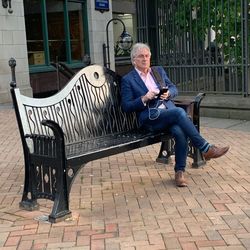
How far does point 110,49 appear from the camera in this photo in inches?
661

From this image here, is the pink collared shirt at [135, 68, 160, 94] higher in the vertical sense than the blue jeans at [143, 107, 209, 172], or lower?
higher

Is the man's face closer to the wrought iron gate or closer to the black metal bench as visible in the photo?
the black metal bench

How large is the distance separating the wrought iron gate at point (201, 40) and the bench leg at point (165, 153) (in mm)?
3662

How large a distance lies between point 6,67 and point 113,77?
288 inches

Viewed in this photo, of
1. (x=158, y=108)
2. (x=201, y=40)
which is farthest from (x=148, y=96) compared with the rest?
(x=201, y=40)

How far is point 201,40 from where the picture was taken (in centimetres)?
980

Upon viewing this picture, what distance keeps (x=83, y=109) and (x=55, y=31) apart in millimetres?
10422

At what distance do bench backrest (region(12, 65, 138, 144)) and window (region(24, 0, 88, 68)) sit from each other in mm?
8934

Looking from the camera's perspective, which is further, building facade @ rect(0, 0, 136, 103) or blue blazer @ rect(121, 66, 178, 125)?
building facade @ rect(0, 0, 136, 103)

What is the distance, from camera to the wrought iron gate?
930cm

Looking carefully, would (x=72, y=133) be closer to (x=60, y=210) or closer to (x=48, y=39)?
(x=60, y=210)

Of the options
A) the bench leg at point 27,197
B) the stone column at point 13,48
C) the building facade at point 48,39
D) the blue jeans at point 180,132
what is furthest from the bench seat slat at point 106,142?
the stone column at point 13,48

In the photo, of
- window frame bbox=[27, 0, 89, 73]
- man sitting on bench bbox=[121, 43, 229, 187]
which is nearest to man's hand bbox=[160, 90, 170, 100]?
man sitting on bench bbox=[121, 43, 229, 187]

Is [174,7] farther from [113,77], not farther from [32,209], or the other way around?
[32,209]
